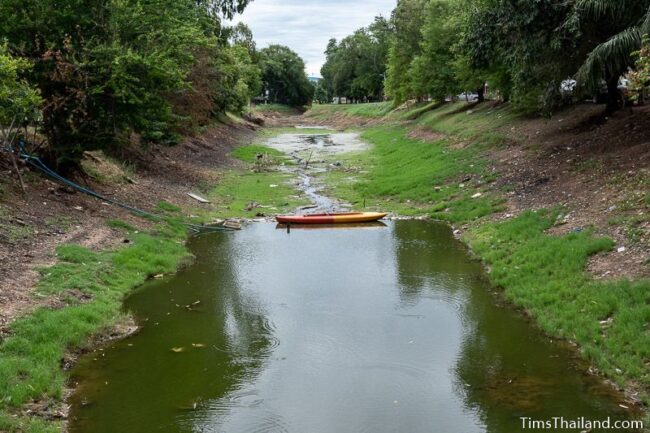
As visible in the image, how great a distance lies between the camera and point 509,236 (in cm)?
1708

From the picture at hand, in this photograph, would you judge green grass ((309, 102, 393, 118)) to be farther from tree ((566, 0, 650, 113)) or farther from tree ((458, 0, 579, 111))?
tree ((566, 0, 650, 113))

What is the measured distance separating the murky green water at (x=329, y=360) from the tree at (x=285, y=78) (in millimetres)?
104881

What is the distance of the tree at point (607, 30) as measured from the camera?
57.6ft

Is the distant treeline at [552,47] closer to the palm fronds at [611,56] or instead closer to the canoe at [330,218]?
the palm fronds at [611,56]

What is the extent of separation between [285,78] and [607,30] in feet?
343

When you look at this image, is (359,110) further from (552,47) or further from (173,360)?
(173,360)

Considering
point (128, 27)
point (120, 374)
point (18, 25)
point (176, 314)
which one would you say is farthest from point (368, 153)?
point (120, 374)

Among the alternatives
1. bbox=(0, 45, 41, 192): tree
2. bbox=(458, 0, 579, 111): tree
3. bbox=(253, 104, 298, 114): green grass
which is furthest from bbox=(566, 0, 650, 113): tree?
bbox=(253, 104, 298, 114): green grass

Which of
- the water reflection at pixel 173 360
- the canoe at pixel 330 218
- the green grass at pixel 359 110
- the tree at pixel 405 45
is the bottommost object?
the water reflection at pixel 173 360

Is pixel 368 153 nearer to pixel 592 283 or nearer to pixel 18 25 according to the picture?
pixel 18 25

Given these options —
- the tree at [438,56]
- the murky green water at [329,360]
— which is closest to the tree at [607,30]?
the murky green water at [329,360]

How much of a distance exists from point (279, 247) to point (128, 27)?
30.0ft

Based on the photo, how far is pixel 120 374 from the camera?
406 inches

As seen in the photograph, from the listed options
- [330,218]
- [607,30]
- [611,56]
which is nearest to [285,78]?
[330,218]
